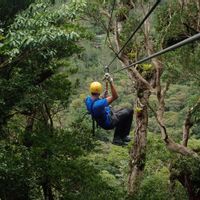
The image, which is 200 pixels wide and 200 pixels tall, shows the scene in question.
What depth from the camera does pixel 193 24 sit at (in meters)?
6.71

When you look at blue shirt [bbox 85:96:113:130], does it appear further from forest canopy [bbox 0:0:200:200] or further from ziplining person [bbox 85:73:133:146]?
forest canopy [bbox 0:0:200:200]

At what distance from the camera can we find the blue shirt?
4.64 m

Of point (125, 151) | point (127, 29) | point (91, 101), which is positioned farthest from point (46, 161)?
point (125, 151)

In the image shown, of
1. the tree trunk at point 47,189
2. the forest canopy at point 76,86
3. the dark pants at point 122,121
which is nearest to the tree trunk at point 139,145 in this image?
the forest canopy at point 76,86

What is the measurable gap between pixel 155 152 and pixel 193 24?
3564mm

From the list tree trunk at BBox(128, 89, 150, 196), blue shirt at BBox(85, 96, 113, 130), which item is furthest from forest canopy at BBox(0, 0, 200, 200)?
blue shirt at BBox(85, 96, 113, 130)

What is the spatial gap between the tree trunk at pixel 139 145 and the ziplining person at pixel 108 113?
310cm

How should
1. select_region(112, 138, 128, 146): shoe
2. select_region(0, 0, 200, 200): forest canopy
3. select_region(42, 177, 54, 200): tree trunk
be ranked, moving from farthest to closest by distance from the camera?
select_region(42, 177, 54, 200): tree trunk, select_region(0, 0, 200, 200): forest canopy, select_region(112, 138, 128, 146): shoe

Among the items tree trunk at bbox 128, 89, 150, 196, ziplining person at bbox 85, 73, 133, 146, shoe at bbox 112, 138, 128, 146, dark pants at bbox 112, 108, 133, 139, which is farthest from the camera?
tree trunk at bbox 128, 89, 150, 196

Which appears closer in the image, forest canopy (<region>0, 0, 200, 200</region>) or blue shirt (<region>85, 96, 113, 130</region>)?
blue shirt (<region>85, 96, 113, 130</region>)

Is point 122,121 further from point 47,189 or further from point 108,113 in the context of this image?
point 47,189

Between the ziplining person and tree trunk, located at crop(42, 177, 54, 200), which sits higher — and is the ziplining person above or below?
above

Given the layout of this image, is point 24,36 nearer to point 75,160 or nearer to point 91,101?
point 91,101

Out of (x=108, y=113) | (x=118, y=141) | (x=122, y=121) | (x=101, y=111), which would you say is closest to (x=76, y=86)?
(x=118, y=141)
